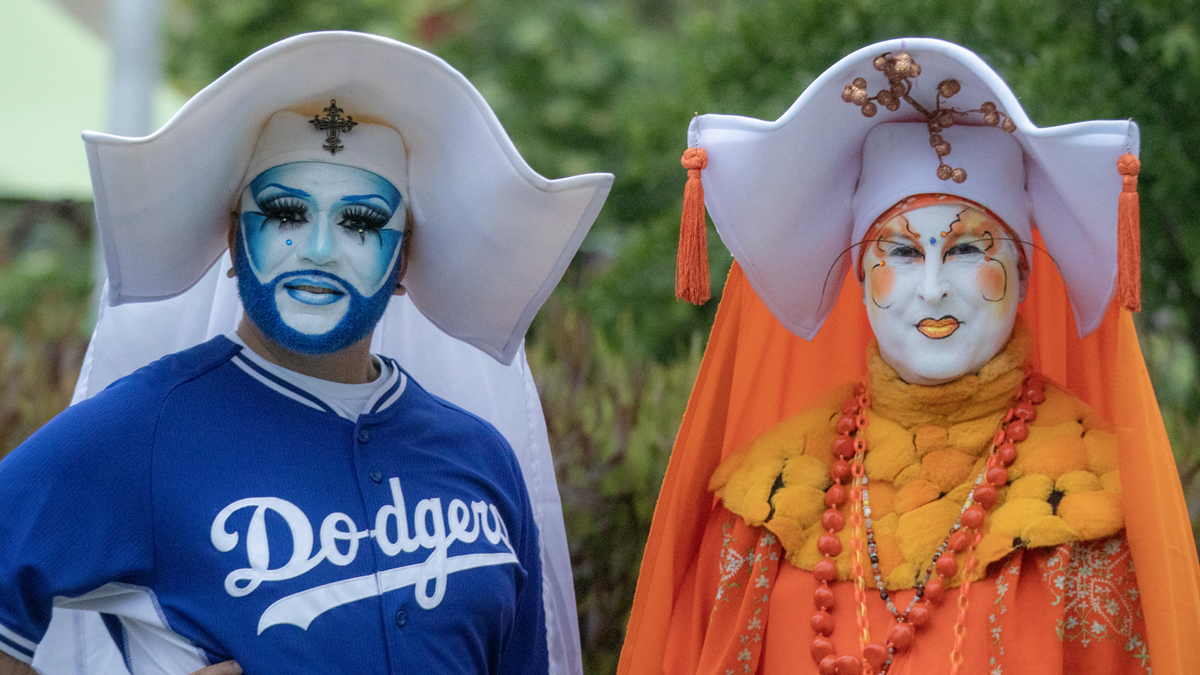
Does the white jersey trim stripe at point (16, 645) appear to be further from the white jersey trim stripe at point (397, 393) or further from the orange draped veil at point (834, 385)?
the orange draped veil at point (834, 385)

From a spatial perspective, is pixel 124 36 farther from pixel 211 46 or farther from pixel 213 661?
pixel 211 46

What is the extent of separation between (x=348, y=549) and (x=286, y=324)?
479mm

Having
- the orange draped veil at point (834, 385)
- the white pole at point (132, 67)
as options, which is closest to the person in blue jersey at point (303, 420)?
the orange draped veil at point (834, 385)

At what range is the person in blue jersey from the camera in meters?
2.34

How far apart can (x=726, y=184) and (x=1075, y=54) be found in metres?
2.19

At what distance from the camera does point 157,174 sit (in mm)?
2545

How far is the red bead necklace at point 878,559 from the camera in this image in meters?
2.53

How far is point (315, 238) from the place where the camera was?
2.56 metres

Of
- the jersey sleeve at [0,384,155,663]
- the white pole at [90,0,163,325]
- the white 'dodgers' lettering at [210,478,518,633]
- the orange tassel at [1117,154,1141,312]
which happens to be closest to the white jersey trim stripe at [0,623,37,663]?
the jersey sleeve at [0,384,155,663]

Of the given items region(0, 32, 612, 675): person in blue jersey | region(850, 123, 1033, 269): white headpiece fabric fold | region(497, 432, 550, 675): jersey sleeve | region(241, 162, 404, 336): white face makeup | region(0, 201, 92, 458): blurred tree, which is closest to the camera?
region(0, 32, 612, 675): person in blue jersey

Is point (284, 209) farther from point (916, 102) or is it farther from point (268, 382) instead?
point (916, 102)

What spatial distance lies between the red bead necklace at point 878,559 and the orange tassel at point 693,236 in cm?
53

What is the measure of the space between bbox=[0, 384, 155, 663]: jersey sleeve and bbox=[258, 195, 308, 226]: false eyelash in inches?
19.8

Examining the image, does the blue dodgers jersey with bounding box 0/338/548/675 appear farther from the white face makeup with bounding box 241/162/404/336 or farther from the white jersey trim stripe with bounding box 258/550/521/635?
the white face makeup with bounding box 241/162/404/336
